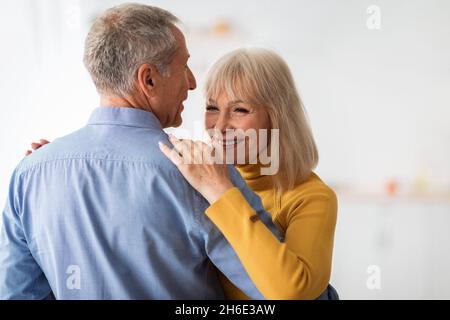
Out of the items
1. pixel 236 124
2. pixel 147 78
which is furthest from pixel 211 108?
pixel 147 78

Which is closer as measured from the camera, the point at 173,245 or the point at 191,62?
the point at 173,245

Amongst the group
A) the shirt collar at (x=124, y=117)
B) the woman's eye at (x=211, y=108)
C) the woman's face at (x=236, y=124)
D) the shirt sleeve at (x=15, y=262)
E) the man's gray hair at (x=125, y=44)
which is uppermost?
the man's gray hair at (x=125, y=44)

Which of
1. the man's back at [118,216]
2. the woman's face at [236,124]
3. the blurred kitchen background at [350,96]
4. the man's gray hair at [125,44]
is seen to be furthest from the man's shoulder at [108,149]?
the blurred kitchen background at [350,96]

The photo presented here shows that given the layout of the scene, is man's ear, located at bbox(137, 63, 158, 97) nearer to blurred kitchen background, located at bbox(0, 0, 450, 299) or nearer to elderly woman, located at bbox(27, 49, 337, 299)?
elderly woman, located at bbox(27, 49, 337, 299)

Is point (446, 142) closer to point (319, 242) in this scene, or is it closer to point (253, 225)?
point (319, 242)

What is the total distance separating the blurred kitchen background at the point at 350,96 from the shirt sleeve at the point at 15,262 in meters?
1.78

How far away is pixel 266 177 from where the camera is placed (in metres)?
1.60

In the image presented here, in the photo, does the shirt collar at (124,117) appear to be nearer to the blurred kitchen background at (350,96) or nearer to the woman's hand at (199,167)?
the woman's hand at (199,167)

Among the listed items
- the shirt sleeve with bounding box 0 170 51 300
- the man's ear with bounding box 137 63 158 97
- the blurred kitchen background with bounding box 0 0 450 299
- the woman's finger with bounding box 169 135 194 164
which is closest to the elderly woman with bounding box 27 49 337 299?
the woman's finger with bounding box 169 135 194 164

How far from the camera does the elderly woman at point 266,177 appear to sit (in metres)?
1.13

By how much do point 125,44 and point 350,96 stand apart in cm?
217
